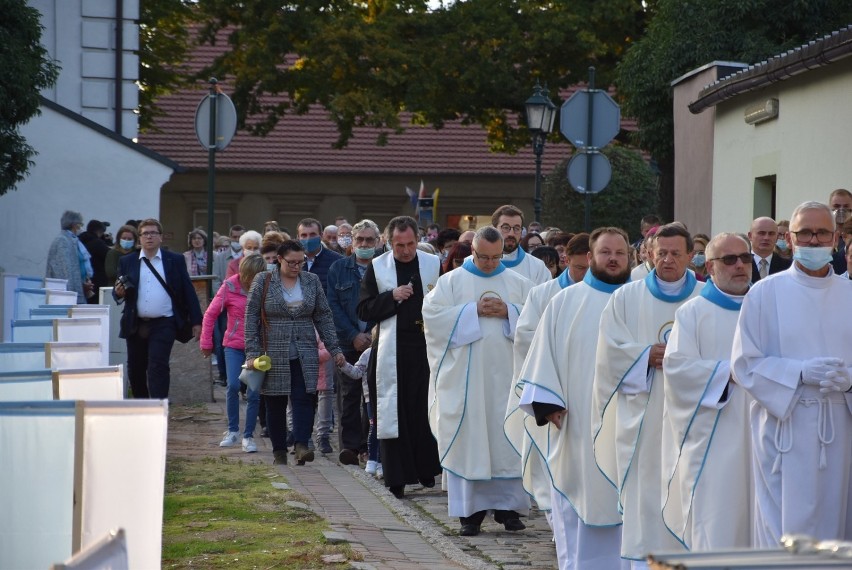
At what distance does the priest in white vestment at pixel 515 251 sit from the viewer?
1117cm

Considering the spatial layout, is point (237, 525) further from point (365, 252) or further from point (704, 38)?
point (704, 38)

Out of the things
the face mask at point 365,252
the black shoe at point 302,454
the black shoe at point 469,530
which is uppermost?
the face mask at point 365,252

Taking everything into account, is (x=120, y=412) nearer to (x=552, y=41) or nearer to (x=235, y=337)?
(x=235, y=337)

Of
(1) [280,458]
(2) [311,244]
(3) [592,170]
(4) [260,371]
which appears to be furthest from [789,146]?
(1) [280,458]

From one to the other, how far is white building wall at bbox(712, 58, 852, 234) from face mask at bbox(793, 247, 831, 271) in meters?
7.98

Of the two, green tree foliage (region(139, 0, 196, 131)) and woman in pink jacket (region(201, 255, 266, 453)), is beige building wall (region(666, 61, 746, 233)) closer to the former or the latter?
woman in pink jacket (region(201, 255, 266, 453))

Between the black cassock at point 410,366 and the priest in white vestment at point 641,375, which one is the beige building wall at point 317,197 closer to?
the black cassock at point 410,366

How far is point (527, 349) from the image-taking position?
928cm

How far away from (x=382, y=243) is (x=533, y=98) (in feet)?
20.1

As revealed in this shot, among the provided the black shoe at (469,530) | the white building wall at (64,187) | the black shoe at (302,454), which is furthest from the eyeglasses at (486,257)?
the white building wall at (64,187)

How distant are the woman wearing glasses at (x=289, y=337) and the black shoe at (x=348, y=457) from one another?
408mm

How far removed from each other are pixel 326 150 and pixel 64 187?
57.5 feet

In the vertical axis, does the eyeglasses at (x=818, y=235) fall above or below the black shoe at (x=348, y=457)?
above

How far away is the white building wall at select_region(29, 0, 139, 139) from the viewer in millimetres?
30891
